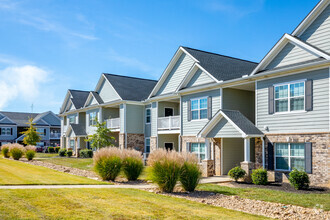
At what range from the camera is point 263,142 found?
17.6 metres

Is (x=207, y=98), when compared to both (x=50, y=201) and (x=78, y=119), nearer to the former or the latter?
(x=50, y=201)

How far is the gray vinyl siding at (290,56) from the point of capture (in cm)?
1631

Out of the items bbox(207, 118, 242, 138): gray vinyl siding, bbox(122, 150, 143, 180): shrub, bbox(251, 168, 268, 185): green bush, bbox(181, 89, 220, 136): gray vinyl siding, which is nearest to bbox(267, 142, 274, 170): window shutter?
bbox(251, 168, 268, 185): green bush

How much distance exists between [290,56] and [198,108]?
7580mm

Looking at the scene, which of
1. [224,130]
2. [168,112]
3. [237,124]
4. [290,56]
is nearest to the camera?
[290,56]

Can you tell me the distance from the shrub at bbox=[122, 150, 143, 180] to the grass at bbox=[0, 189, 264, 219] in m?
4.72

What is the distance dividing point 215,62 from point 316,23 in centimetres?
852

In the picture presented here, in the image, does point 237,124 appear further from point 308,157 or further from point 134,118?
point 134,118

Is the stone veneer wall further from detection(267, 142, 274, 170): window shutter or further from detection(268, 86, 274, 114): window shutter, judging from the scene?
detection(268, 86, 274, 114): window shutter

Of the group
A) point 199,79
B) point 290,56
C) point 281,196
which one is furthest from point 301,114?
point 199,79

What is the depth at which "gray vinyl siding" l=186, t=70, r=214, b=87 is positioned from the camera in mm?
22208

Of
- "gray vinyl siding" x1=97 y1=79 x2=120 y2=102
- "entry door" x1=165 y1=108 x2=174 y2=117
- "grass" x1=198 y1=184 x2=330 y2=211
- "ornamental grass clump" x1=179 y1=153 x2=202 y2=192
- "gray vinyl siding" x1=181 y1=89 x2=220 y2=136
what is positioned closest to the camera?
"grass" x1=198 y1=184 x2=330 y2=211

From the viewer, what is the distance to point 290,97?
1656 centimetres

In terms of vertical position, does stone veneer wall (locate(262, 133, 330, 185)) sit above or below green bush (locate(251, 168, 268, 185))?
above
